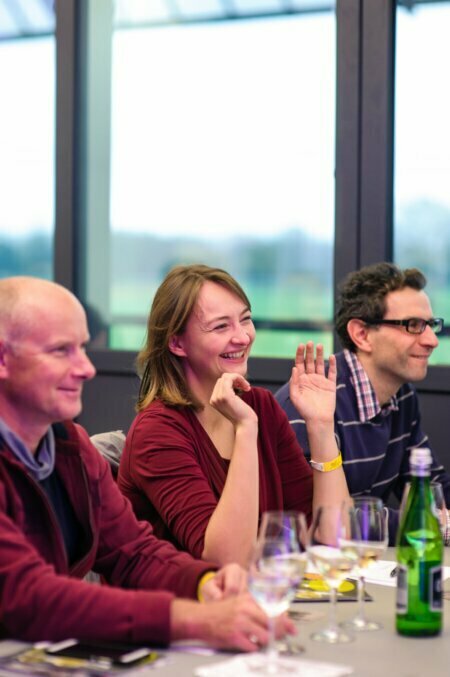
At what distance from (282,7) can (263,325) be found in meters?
1.39

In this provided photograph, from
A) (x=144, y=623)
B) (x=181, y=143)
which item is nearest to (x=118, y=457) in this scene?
(x=144, y=623)

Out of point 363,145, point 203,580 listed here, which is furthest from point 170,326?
point 363,145

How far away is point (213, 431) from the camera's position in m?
2.67

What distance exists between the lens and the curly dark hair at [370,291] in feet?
11.3

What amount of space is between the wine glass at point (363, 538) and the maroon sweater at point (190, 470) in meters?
0.67

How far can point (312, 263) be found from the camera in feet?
14.9

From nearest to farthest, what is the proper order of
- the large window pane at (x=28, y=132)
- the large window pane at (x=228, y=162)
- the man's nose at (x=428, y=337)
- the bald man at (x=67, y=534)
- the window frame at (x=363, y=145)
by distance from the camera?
the bald man at (x=67, y=534) < the man's nose at (x=428, y=337) < the window frame at (x=363, y=145) < the large window pane at (x=228, y=162) < the large window pane at (x=28, y=132)

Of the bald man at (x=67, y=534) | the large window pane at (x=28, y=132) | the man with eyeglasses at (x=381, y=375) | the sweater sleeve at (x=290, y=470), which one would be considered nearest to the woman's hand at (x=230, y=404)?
the sweater sleeve at (x=290, y=470)

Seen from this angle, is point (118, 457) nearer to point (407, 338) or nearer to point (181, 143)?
point (407, 338)

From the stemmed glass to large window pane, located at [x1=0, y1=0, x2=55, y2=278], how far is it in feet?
12.0

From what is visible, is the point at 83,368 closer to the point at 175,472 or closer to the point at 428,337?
the point at 175,472

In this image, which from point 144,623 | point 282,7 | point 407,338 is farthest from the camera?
point 282,7

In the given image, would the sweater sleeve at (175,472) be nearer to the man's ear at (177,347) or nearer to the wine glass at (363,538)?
the man's ear at (177,347)

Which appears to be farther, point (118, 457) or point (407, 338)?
point (407, 338)
